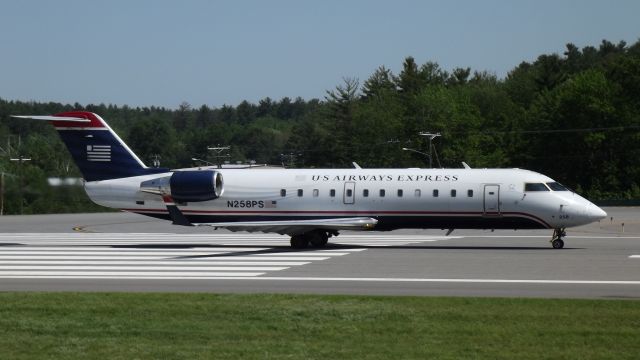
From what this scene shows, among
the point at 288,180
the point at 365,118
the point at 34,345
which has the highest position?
the point at 365,118

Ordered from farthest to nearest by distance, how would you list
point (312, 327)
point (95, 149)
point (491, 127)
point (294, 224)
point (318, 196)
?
1. point (491, 127)
2. point (95, 149)
3. point (318, 196)
4. point (294, 224)
5. point (312, 327)

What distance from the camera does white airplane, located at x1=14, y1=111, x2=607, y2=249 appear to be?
Answer: 31.7 meters

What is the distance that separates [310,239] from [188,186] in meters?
4.17

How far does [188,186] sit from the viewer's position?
109 ft

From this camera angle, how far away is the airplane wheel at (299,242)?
32.7 meters

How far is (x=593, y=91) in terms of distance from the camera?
101 m

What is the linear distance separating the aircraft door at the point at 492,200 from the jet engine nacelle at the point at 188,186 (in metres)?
8.27

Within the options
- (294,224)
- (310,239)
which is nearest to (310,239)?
(310,239)

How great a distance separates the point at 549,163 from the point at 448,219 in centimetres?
7225

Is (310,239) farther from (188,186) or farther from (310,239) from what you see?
(188,186)

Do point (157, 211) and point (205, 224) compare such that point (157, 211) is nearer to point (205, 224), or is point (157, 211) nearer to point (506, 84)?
point (205, 224)

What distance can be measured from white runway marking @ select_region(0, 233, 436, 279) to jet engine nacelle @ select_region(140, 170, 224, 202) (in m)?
1.66

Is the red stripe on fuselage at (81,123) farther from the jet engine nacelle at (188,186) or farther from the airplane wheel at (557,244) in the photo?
the airplane wheel at (557,244)

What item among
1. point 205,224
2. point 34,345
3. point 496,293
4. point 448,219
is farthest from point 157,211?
point 34,345
